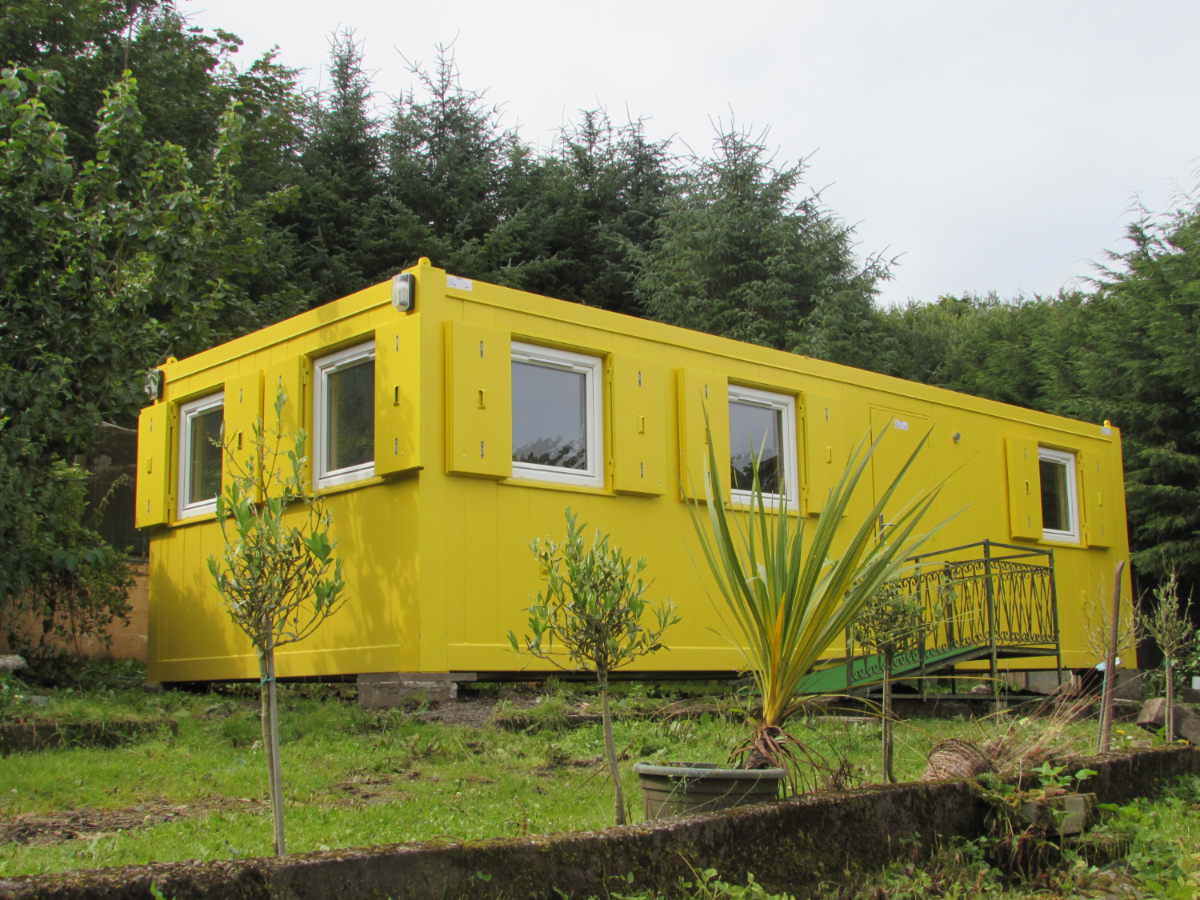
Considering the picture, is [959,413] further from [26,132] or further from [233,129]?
[26,132]

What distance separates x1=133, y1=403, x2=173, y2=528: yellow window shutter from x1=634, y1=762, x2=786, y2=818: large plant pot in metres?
6.45

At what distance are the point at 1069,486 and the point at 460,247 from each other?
11579 millimetres

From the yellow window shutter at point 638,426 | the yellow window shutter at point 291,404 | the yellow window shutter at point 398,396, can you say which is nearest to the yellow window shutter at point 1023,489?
the yellow window shutter at point 638,426

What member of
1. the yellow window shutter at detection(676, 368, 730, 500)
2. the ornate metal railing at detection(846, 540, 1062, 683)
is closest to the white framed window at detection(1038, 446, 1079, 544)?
the ornate metal railing at detection(846, 540, 1062, 683)

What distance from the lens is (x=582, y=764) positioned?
556 cm

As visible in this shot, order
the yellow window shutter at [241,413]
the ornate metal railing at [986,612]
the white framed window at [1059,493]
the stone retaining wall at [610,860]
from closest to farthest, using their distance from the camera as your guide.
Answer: the stone retaining wall at [610,860] < the ornate metal railing at [986,612] < the yellow window shutter at [241,413] < the white framed window at [1059,493]

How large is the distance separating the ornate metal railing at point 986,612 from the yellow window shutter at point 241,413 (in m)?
4.23

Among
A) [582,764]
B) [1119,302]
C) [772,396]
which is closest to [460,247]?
[1119,302]

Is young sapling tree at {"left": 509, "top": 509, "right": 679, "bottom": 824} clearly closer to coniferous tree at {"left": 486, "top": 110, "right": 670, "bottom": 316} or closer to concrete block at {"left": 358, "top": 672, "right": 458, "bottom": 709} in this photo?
concrete block at {"left": 358, "top": 672, "right": 458, "bottom": 709}

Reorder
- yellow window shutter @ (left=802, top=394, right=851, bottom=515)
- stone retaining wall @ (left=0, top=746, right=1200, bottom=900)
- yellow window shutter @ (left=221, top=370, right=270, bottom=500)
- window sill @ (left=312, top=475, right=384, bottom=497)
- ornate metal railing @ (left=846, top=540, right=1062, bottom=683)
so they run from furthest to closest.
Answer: yellow window shutter @ (left=802, top=394, right=851, bottom=515) → yellow window shutter @ (left=221, top=370, right=270, bottom=500) → ornate metal railing @ (left=846, top=540, right=1062, bottom=683) → window sill @ (left=312, top=475, right=384, bottom=497) → stone retaining wall @ (left=0, top=746, right=1200, bottom=900)

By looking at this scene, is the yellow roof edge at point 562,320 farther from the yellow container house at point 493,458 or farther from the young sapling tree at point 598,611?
the young sapling tree at point 598,611

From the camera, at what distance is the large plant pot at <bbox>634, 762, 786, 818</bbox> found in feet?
12.2

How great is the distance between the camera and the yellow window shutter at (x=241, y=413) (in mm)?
8320

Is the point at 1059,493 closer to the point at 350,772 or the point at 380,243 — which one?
the point at 350,772
